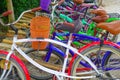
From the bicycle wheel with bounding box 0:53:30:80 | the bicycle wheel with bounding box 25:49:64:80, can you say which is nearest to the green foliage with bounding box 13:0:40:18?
the bicycle wheel with bounding box 25:49:64:80

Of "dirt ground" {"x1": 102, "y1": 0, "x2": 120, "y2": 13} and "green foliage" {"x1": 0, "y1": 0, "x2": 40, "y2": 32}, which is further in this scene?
"dirt ground" {"x1": 102, "y1": 0, "x2": 120, "y2": 13}

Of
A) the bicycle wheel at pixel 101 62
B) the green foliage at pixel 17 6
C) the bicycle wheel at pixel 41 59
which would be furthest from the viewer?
the green foliage at pixel 17 6

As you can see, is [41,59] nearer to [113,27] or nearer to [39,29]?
[39,29]

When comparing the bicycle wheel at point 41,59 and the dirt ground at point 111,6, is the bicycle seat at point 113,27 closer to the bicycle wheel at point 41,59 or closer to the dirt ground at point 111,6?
the bicycle wheel at point 41,59

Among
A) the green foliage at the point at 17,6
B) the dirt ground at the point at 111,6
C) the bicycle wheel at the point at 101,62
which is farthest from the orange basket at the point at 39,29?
the dirt ground at the point at 111,6

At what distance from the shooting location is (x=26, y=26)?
624 centimetres

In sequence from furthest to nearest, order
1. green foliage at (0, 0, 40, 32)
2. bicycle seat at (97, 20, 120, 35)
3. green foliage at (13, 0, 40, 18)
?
green foliage at (13, 0, 40, 18) < green foliage at (0, 0, 40, 32) < bicycle seat at (97, 20, 120, 35)

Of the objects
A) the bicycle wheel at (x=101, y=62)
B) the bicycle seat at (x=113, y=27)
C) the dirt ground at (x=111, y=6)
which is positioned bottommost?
the bicycle wheel at (x=101, y=62)

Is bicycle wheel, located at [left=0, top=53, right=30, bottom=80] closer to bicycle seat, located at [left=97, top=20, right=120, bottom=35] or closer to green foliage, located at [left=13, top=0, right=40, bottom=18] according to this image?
bicycle seat, located at [left=97, top=20, right=120, bottom=35]

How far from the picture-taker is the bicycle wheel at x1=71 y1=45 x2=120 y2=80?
12.3 feet

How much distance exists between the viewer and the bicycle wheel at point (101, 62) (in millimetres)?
3762

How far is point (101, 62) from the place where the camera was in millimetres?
4098

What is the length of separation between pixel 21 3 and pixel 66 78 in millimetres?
3239

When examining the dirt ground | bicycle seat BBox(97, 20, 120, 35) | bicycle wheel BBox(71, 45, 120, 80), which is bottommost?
bicycle wheel BBox(71, 45, 120, 80)
